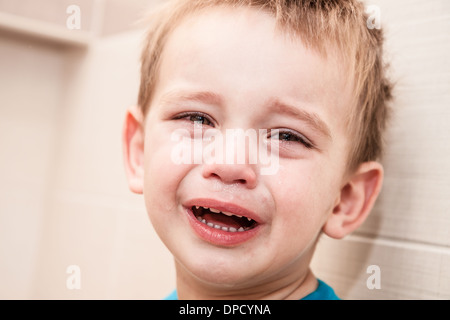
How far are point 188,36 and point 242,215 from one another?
23cm

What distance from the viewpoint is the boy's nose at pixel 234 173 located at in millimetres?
Result: 568

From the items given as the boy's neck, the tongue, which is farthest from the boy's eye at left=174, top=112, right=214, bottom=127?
the boy's neck

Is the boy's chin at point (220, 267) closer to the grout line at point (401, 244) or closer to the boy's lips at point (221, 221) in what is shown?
the boy's lips at point (221, 221)

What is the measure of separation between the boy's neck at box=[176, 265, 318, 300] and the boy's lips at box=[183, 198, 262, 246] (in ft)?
0.38

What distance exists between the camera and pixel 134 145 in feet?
2.53

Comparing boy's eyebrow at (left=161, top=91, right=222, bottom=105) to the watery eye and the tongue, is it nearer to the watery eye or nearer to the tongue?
the watery eye

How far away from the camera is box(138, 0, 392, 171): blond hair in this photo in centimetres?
62

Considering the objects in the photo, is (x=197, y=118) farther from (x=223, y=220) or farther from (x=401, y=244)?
(x=401, y=244)

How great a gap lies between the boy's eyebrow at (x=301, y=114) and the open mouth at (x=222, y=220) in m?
0.13

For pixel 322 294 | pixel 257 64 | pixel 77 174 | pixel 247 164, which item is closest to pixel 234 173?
pixel 247 164

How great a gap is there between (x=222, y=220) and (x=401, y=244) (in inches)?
10.9
